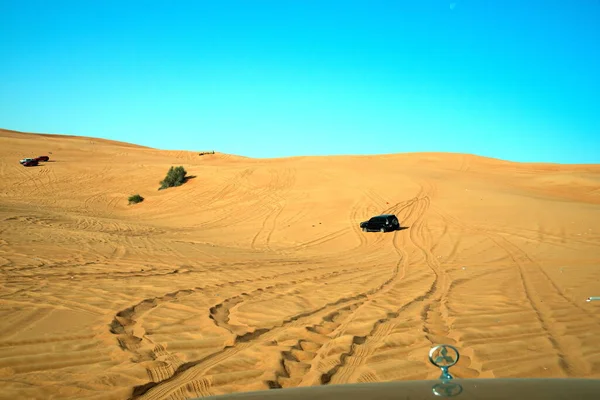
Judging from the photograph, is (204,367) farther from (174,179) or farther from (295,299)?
(174,179)

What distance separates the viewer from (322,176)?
4247 centimetres

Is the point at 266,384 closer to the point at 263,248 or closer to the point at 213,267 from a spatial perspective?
the point at 213,267

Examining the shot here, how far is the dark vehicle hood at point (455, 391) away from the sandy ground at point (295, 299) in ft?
8.89

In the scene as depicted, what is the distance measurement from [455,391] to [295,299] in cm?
784

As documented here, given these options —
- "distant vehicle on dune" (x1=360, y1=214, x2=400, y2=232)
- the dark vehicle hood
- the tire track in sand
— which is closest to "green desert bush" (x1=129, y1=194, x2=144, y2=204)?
"distant vehicle on dune" (x1=360, y1=214, x2=400, y2=232)

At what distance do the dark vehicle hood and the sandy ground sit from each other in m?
2.71

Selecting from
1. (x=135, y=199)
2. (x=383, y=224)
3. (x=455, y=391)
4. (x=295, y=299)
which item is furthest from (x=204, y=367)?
(x=135, y=199)

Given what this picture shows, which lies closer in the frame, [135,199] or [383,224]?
[383,224]

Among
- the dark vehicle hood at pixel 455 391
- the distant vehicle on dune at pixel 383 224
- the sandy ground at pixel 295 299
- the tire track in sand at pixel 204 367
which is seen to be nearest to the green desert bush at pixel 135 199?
the sandy ground at pixel 295 299

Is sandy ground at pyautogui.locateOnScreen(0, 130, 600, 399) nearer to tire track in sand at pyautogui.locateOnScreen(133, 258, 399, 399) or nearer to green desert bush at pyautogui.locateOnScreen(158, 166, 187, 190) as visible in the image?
tire track in sand at pyautogui.locateOnScreen(133, 258, 399, 399)

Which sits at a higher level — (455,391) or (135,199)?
(135,199)

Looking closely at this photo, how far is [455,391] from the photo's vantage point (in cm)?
235

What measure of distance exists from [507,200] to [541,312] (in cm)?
2418

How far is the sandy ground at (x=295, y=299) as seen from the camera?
5.65 m
